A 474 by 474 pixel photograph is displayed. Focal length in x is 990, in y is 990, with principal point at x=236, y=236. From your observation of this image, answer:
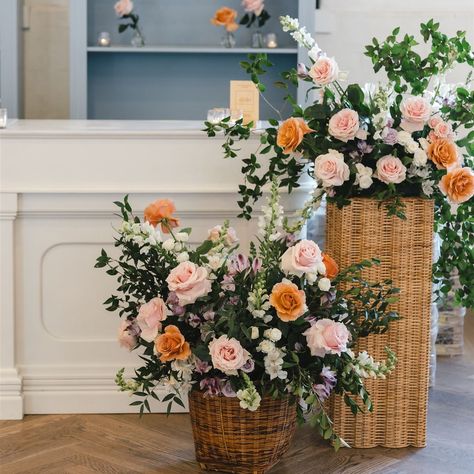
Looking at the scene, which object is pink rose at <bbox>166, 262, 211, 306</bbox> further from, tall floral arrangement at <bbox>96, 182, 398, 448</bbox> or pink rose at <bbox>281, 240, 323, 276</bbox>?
pink rose at <bbox>281, 240, 323, 276</bbox>

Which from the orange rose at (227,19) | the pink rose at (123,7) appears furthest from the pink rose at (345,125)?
the pink rose at (123,7)

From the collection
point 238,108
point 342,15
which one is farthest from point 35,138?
point 342,15

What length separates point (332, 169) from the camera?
9.24 feet

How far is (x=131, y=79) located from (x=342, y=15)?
3.67ft

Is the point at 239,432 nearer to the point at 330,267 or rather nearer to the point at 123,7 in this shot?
the point at 330,267

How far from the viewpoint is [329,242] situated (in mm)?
3086

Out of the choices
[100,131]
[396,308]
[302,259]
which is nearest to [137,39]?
[100,131]

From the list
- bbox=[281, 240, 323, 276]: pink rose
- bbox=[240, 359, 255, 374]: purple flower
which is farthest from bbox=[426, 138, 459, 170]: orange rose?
bbox=[240, 359, 255, 374]: purple flower

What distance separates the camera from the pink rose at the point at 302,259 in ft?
8.65

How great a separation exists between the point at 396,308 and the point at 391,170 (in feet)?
1.43

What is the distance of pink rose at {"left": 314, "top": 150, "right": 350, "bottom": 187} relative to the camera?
9.25 ft

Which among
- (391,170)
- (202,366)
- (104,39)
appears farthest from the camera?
(104,39)

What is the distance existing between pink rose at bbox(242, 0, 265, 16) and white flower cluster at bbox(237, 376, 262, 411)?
261cm

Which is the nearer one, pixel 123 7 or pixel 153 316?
pixel 153 316
